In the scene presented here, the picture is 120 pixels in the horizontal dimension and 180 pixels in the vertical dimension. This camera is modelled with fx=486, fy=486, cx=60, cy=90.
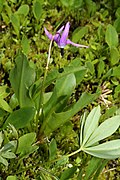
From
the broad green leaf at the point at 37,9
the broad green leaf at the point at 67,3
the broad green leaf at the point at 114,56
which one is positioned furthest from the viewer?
the broad green leaf at the point at 67,3

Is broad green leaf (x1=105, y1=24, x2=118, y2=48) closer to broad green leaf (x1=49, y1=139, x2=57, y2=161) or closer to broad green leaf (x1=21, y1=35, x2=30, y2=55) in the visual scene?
Result: broad green leaf (x1=21, y1=35, x2=30, y2=55)

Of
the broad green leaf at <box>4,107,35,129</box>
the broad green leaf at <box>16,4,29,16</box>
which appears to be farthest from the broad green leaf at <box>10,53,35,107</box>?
the broad green leaf at <box>16,4,29,16</box>

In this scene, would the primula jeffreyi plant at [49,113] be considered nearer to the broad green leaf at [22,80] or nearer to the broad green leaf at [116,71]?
the broad green leaf at [22,80]

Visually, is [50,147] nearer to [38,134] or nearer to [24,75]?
[38,134]

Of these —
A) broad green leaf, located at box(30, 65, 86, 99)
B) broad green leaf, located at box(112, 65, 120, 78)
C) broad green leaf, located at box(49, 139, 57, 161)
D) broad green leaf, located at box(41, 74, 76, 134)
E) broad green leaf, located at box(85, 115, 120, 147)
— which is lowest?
broad green leaf, located at box(112, 65, 120, 78)

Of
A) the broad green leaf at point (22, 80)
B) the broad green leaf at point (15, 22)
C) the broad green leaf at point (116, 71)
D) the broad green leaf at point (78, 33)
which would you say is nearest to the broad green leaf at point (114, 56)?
the broad green leaf at point (116, 71)

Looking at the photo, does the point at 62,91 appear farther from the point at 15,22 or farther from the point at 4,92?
the point at 15,22

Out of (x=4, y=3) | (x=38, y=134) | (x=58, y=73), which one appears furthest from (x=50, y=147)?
(x=4, y=3)
